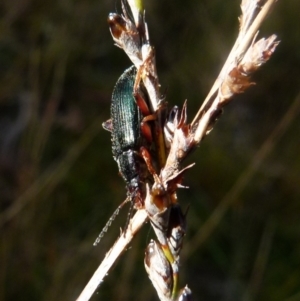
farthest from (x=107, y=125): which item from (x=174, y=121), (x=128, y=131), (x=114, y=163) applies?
(x=114, y=163)

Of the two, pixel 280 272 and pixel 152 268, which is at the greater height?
pixel 152 268

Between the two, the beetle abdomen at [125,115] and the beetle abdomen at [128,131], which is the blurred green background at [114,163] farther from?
the beetle abdomen at [125,115]

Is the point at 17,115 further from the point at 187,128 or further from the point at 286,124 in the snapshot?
the point at 187,128

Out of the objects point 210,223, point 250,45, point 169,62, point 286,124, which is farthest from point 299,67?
point 250,45

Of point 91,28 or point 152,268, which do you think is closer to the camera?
point 152,268

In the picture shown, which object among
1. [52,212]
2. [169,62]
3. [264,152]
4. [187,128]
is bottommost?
[264,152]

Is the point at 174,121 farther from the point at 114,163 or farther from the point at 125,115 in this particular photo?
the point at 114,163
